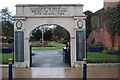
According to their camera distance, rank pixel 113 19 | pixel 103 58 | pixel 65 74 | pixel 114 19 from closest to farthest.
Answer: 1. pixel 65 74
2. pixel 103 58
3. pixel 114 19
4. pixel 113 19

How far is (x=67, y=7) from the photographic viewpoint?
563 inches

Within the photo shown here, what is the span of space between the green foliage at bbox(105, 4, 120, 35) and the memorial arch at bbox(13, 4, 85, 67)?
871cm

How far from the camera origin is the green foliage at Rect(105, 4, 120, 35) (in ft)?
71.7

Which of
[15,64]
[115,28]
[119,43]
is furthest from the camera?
[119,43]

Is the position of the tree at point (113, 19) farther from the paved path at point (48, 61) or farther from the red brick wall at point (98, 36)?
the paved path at point (48, 61)

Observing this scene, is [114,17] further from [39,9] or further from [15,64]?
[15,64]

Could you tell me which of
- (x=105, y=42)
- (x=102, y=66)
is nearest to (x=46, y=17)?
(x=102, y=66)

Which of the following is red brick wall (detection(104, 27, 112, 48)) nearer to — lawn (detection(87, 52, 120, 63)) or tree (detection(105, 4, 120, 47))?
tree (detection(105, 4, 120, 47))

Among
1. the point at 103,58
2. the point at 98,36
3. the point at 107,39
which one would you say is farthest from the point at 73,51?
the point at 98,36

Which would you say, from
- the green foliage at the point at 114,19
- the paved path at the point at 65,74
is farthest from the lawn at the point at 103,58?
the green foliage at the point at 114,19

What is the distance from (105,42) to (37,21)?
1255 centimetres

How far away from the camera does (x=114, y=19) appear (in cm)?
2219

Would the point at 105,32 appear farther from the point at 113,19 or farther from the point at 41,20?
the point at 41,20

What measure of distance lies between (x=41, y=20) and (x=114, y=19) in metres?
10.4
